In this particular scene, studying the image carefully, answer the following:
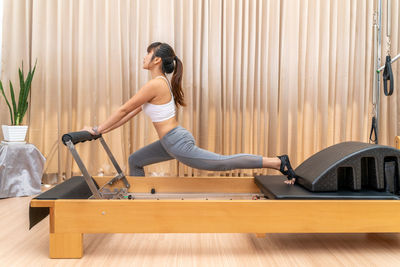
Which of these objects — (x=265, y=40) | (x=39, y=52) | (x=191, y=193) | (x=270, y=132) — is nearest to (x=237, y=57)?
(x=265, y=40)

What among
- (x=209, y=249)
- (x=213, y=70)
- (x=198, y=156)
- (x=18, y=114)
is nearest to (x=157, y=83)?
(x=198, y=156)

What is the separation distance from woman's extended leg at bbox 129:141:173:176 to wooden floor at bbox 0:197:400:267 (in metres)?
0.45

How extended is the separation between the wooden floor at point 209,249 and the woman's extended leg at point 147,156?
451 mm

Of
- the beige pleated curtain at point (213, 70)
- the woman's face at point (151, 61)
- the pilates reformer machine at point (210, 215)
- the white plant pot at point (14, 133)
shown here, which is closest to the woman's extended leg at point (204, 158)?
the pilates reformer machine at point (210, 215)

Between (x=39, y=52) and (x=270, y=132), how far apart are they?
2.37m

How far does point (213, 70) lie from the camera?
304cm

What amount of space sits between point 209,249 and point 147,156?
71 cm

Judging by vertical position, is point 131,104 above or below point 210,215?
above

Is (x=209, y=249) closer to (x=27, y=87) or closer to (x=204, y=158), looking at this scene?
(x=204, y=158)

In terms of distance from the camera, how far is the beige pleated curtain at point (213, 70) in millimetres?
2904

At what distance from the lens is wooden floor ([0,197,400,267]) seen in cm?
130

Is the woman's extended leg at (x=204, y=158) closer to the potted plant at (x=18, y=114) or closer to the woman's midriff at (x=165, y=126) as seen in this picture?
the woman's midriff at (x=165, y=126)

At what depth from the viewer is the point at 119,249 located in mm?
1444

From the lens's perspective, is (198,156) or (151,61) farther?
(151,61)
